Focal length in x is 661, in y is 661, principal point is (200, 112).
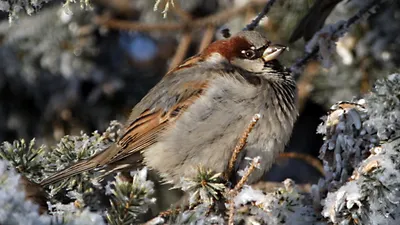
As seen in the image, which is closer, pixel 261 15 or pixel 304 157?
pixel 261 15

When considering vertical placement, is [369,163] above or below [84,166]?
below

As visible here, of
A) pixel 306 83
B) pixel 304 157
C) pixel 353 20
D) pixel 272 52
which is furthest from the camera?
pixel 306 83

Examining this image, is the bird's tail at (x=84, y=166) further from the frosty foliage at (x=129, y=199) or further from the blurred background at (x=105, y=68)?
the blurred background at (x=105, y=68)

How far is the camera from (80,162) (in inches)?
87.0

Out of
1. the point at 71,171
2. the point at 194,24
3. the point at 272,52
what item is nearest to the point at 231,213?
the point at 71,171

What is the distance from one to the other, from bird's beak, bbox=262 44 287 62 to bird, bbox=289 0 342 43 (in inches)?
6.2

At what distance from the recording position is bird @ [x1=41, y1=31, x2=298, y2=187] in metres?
2.51

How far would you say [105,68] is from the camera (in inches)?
169

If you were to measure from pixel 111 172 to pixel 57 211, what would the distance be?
83cm

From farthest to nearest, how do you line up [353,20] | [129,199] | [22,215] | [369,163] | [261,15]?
[353,20], [261,15], [369,163], [129,199], [22,215]

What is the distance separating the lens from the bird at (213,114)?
2.51m

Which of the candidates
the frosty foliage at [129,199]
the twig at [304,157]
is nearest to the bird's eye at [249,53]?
the twig at [304,157]

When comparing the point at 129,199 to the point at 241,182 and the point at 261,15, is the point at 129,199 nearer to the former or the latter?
the point at 241,182

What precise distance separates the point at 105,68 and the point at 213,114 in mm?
1891
